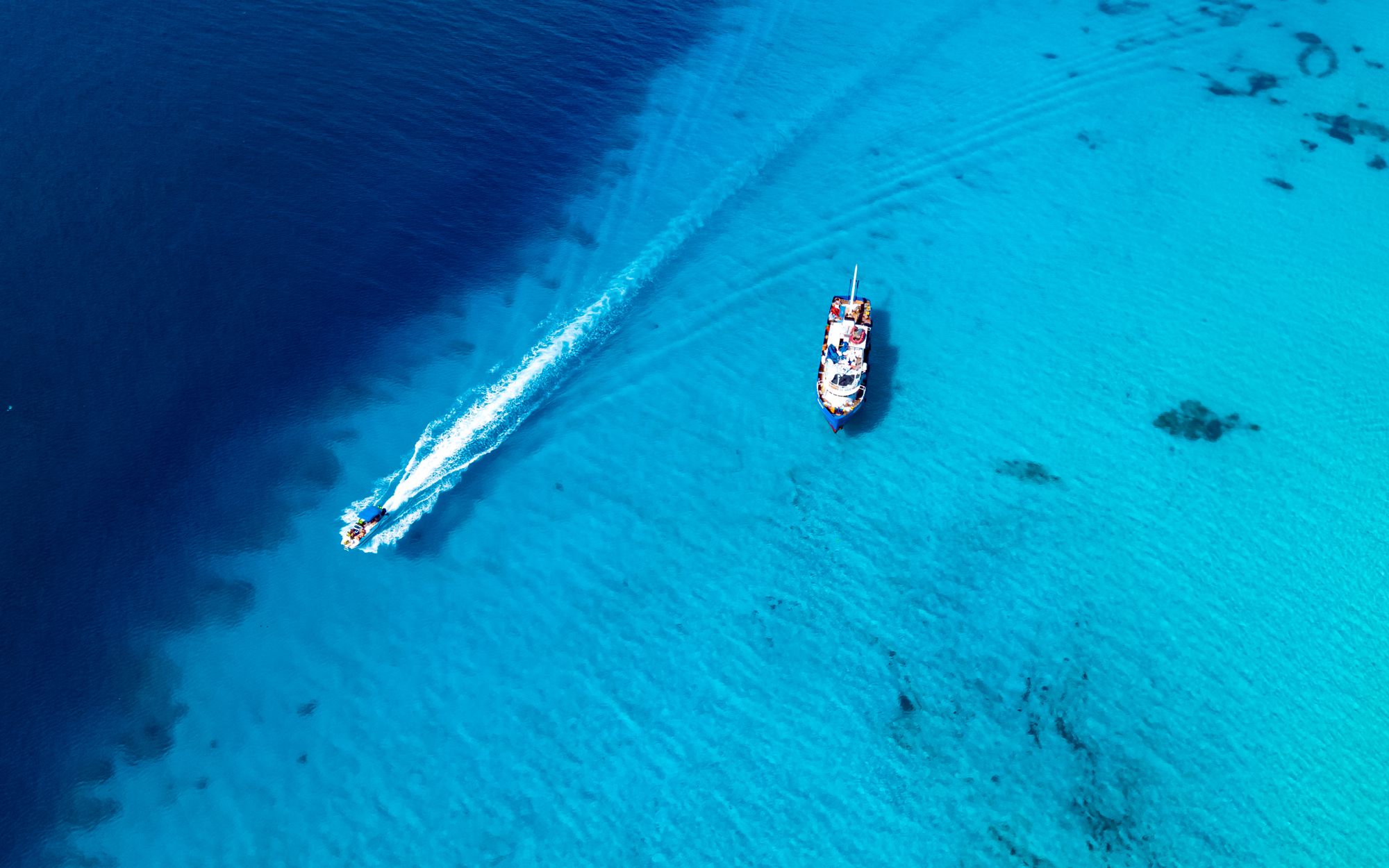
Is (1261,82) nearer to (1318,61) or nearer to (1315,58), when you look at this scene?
(1318,61)

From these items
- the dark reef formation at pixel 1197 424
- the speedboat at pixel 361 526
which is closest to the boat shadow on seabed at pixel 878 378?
the dark reef formation at pixel 1197 424

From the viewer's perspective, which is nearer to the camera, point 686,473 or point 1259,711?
point 1259,711

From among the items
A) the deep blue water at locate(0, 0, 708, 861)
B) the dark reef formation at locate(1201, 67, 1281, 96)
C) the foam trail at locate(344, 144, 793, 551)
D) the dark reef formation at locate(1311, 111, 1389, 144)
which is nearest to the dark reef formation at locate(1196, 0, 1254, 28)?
the dark reef formation at locate(1201, 67, 1281, 96)

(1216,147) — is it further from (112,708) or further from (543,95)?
(112,708)

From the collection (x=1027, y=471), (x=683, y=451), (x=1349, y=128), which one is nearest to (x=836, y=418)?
(x=683, y=451)

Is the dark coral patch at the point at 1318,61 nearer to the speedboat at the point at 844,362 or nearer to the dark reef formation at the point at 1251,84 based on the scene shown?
the dark reef formation at the point at 1251,84

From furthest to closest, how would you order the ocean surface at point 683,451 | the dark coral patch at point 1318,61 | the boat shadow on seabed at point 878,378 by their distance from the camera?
1. the dark coral patch at point 1318,61
2. the boat shadow on seabed at point 878,378
3. the ocean surface at point 683,451

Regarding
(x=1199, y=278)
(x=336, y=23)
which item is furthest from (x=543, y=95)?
(x=1199, y=278)
